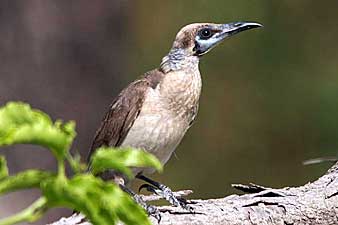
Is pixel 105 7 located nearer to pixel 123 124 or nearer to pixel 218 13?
pixel 123 124

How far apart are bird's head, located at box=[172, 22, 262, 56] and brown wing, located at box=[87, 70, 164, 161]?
12 centimetres

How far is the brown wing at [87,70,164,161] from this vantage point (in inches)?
116

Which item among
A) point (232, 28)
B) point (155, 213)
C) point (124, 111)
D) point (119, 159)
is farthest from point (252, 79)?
point (119, 159)

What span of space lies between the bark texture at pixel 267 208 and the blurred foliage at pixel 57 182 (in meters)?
1.30

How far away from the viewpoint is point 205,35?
3062 mm

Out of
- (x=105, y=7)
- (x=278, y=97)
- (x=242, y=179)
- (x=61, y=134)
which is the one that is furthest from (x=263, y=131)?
(x=61, y=134)

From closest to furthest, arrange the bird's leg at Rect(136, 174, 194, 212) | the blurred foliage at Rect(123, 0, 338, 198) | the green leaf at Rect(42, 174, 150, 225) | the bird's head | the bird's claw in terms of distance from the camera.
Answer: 1. the green leaf at Rect(42, 174, 150, 225)
2. the bird's claw
3. the bird's leg at Rect(136, 174, 194, 212)
4. the bird's head
5. the blurred foliage at Rect(123, 0, 338, 198)

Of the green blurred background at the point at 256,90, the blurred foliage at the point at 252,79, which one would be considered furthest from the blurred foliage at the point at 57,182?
the blurred foliage at the point at 252,79

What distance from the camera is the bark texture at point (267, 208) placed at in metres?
2.17

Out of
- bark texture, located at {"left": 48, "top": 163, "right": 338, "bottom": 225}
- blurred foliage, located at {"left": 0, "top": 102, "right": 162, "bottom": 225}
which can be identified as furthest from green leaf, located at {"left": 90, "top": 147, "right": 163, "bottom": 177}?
bark texture, located at {"left": 48, "top": 163, "right": 338, "bottom": 225}

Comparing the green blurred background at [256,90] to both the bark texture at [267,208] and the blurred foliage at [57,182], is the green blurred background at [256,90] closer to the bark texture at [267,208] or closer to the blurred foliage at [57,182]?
the bark texture at [267,208]

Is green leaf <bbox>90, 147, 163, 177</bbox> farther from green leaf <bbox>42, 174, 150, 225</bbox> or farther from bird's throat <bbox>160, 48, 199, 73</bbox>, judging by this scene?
bird's throat <bbox>160, 48, 199, 73</bbox>

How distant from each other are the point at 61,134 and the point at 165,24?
6903 millimetres

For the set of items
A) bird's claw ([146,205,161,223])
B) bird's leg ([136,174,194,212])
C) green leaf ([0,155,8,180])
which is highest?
green leaf ([0,155,8,180])
